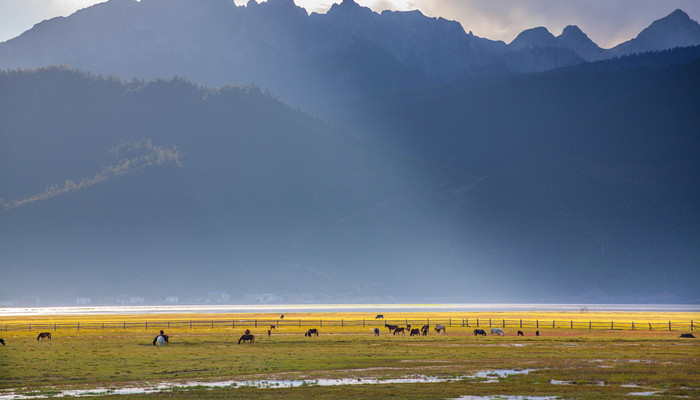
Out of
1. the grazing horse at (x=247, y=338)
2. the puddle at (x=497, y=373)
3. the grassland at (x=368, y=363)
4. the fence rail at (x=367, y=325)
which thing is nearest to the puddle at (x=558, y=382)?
the grassland at (x=368, y=363)

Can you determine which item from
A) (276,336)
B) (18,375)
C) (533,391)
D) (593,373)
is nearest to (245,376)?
(18,375)

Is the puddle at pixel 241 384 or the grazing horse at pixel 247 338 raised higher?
the grazing horse at pixel 247 338

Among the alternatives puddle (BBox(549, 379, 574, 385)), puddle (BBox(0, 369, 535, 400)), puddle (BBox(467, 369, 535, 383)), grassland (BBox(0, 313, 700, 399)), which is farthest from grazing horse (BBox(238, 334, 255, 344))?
puddle (BBox(549, 379, 574, 385))

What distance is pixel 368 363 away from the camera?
60.8m

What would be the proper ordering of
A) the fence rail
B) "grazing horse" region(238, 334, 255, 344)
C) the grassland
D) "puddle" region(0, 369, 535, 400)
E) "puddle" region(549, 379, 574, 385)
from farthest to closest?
1. the fence rail
2. "grazing horse" region(238, 334, 255, 344)
3. "puddle" region(549, 379, 574, 385)
4. the grassland
5. "puddle" region(0, 369, 535, 400)

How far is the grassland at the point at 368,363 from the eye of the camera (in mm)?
46188

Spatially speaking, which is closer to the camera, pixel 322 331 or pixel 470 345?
pixel 470 345

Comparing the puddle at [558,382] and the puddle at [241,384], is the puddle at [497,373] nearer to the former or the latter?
the puddle at [241,384]

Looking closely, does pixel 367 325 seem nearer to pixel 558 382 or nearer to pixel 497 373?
pixel 497 373

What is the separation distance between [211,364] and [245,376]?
26.2 feet

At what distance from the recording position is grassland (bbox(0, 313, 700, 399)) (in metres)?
46.2

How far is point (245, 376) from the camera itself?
52.7 metres

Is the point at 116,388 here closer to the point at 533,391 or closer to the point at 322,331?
the point at 533,391

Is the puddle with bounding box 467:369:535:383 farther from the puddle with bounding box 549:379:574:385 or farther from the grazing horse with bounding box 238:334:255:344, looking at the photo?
the grazing horse with bounding box 238:334:255:344
